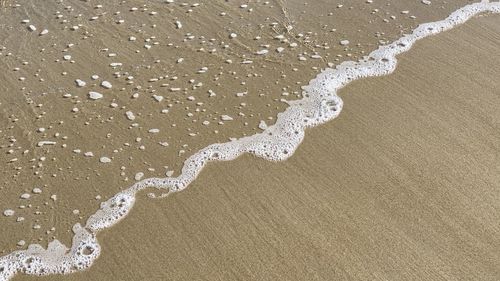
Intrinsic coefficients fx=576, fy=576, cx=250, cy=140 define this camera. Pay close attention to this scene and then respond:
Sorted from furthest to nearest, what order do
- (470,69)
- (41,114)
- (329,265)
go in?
1. (470,69)
2. (41,114)
3. (329,265)

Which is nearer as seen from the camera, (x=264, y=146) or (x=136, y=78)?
(x=264, y=146)

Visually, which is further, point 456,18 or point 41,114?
point 456,18

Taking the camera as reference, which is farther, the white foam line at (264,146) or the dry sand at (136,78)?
the dry sand at (136,78)

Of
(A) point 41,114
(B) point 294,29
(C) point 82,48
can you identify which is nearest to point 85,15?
(C) point 82,48

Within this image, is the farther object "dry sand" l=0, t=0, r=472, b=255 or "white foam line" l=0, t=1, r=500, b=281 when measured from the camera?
"dry sand" l=0, t=0, r=472, b=255

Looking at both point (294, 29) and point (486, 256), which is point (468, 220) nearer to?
point (486, 256)

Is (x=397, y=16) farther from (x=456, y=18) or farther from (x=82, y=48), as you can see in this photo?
(x=82, y=48)

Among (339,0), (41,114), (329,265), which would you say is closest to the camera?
(329,265)
